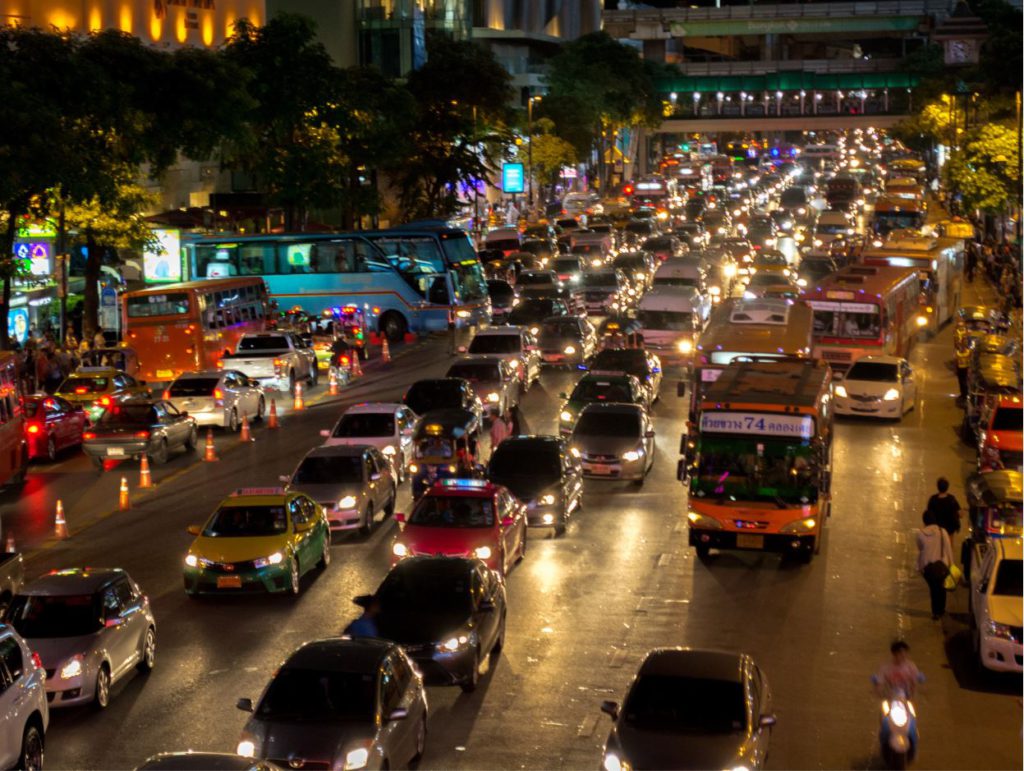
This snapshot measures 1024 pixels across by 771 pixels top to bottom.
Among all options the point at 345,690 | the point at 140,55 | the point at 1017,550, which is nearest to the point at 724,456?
the point at 1017,550

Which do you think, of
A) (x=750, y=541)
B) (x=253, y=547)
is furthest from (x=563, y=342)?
(x=253, y=547)

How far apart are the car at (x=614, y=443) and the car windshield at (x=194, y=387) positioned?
939 centimetres

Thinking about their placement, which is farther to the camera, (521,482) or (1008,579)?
(521,482)

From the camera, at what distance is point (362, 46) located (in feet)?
294

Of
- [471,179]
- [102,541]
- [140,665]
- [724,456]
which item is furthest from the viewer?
[471,179]

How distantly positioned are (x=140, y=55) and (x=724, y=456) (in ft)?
86.1

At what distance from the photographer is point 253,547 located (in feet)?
75.4

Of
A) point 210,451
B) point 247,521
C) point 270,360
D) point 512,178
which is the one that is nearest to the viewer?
point 247,521

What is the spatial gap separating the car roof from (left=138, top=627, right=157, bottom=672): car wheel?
0.86m

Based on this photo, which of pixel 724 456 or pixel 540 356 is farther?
pixel 540 356

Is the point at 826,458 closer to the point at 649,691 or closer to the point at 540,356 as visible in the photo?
the point at 649,691

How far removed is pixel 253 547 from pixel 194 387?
15213mm

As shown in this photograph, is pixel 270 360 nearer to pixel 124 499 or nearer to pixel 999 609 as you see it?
pixel 124 499

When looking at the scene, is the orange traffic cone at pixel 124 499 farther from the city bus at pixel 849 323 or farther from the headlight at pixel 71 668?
the city bus at pixel 849 323
